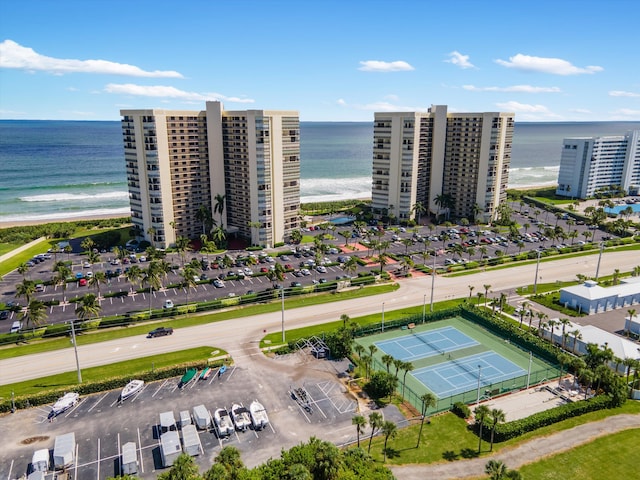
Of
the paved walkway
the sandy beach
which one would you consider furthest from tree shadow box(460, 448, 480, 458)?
the sandy beach

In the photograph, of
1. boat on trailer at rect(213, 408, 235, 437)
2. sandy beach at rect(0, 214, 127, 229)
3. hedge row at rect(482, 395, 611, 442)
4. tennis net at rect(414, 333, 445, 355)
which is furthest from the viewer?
sandy beach at rect(0, 214, 127, 229)

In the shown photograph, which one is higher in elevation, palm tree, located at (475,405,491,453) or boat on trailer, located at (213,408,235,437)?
palm tree, located at (475,405,491,453)

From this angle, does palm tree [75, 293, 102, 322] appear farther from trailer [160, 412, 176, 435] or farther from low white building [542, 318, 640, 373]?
low white building [542, 318, 640, 373]

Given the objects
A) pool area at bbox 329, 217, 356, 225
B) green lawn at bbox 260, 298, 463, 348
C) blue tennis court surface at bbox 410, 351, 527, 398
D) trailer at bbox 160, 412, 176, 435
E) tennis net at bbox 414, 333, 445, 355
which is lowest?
blue tennis court surface at bbox 410, 351, 527, 398

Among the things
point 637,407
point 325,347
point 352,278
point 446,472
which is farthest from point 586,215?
point 446,472

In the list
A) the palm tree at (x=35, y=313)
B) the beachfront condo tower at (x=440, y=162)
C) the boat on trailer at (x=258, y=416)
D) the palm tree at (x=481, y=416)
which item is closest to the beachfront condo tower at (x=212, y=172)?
the beachfront condo tower at (x=440, y=162)

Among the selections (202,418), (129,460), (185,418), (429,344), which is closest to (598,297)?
(429,344)

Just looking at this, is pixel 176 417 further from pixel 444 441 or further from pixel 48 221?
pixel 48 221
